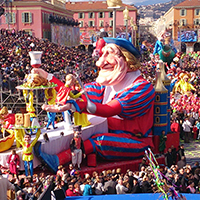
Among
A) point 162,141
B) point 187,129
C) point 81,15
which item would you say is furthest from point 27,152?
point 81,15

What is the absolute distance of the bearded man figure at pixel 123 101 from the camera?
11.7m

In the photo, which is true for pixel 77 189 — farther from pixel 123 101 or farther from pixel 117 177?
pixel 123 101

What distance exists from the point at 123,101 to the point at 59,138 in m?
1.90

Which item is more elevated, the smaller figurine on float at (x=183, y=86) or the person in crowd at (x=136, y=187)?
the smaller figurine on float at (x=183, y=86)

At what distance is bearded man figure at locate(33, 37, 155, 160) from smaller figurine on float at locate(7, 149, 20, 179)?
6.66 ft

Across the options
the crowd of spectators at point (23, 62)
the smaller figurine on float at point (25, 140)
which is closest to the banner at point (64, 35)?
the crowd of spectators at point (23, 62)

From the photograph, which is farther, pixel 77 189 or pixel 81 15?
pixel 81 15

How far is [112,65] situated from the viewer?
12000 mm

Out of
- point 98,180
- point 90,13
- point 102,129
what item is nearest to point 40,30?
point 90,13

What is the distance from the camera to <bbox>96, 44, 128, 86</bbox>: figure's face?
1192cm

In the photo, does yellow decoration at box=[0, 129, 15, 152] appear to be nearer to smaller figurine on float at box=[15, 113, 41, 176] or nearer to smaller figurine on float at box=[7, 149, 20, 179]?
smaller figurine on float at box=[15, 113, 41, 176]

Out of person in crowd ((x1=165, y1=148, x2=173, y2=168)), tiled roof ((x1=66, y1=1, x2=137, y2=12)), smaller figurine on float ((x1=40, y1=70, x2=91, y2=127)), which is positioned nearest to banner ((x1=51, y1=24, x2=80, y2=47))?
tiled roof ((x1=66, y1=1, x2=137, y2=12))

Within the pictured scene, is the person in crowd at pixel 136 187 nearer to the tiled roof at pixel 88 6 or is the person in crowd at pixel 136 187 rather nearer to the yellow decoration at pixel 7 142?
the yellow decoration at pixel 7 142

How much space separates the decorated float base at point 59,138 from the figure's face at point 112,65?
1179mm
